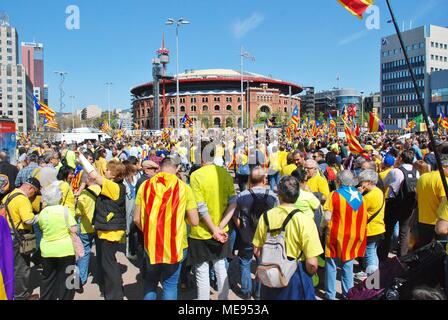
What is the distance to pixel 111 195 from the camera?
5.19m

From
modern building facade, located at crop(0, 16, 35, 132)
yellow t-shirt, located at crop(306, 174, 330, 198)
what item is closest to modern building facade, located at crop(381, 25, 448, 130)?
yellow t-shirt, located at crop(306, 174, 330, 198)

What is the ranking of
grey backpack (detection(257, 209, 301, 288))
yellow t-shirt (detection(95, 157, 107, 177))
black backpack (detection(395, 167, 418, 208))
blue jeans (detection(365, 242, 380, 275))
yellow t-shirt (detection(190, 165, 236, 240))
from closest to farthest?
grey backpack (detection(257, 209, 301, 288)) < yellow t-shirt (detection(190, 165, 236, 240)) < blue jeans (detection(365, 242, 380, 275)) < black backpack (detection(395, 167, 418, 208)) < yellow t-shirt (detection(95, 157, 107, 177))

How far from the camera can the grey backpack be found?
11.4 ft

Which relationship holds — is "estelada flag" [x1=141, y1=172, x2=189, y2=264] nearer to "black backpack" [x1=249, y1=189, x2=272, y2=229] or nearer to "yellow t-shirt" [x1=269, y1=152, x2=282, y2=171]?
"black backpack" [x1=249, y1=189, x2=272, y2=229]

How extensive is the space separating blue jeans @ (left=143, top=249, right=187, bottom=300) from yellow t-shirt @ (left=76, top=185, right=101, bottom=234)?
5.28 ft

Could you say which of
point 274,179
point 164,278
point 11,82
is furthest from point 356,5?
point 11,82

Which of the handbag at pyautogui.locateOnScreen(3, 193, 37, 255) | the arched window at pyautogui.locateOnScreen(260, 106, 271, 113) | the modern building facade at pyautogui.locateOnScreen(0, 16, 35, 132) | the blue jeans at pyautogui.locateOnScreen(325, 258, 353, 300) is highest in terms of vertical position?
the modern building facade at pyautogui.locateOnScreen(0, 16, 35, 132)

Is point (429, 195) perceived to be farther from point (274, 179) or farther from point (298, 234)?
point (274, 179)

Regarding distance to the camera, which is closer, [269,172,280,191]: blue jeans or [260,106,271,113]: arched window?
[269,172,280,191]: blue jeans

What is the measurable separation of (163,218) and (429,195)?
3.51 meters

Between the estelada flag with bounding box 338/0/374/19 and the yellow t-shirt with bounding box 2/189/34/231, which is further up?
the estelada flag with bounding box 338/0/374/19
